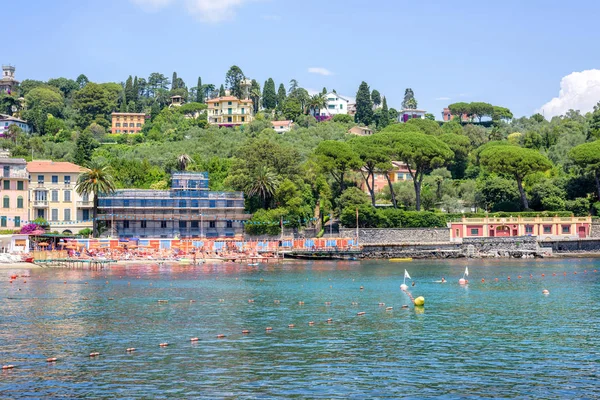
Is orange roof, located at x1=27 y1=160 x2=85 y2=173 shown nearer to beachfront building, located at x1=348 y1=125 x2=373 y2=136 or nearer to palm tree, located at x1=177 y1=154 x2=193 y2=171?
palm tree, located at x1=177 y1=154 x2=193 y2=171

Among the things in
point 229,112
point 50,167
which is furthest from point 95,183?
point 229,112

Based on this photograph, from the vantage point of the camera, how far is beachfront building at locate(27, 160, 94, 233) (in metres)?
107

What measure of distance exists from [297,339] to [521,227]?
7998cm

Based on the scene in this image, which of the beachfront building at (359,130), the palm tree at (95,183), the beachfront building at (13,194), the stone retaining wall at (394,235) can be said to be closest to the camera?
the palm tree at (95,183)

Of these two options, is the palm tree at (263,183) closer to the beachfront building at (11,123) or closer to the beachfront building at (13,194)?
the beachfront building at (13,194)

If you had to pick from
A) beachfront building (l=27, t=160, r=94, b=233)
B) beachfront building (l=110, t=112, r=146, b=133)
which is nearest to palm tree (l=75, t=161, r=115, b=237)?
beachfront building (l=27, t=160, r=94, b=233)

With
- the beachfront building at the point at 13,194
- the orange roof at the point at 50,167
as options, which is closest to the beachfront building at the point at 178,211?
the orange roof at the point at 50,167

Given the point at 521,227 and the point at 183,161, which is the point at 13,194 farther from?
the point at 521,227

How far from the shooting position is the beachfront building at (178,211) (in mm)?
108750

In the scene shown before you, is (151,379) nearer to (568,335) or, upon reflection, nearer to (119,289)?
(568,335)

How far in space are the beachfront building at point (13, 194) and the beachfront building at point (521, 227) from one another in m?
59.2

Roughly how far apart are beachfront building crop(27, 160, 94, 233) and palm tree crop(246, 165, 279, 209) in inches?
874

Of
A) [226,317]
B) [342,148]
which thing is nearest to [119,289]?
[226,317]

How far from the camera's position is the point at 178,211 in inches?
4375
